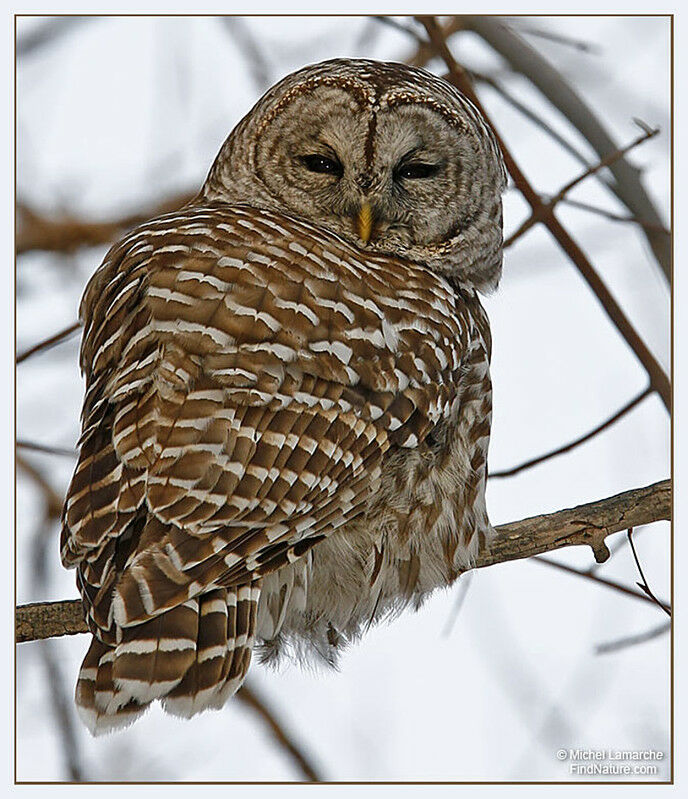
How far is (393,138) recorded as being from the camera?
112 inches

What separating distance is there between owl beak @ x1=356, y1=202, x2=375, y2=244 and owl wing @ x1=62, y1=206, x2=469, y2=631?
0.15 metres

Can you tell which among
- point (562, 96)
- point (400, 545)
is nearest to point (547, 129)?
point (562, 96)

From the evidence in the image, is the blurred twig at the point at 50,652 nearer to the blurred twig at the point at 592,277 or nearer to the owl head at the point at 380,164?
the owl head at the point at 380,164

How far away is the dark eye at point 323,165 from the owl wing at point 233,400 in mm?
273

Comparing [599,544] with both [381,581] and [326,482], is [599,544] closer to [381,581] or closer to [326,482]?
[381,581]

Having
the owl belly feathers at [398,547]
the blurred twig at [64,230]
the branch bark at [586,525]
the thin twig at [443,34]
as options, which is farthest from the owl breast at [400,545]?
the blurred twig at [64,230]

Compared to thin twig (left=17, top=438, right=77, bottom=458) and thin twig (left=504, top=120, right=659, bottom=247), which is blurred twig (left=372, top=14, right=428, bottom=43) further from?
thin twig (left=17, top=438, right=77, bottom=458)

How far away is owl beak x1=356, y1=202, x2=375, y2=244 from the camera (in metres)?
2.80

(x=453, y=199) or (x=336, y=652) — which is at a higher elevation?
(x=453, y=199)

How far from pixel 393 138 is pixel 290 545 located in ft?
3.65

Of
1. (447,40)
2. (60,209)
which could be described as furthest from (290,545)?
(60,209)

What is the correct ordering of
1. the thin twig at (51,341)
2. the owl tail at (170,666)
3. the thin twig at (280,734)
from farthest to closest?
the thin twig at (51,341), the thin twig at (280,734), the owl tail at (170,666)

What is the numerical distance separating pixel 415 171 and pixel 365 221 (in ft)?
0.79

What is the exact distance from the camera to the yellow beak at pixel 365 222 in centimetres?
280
